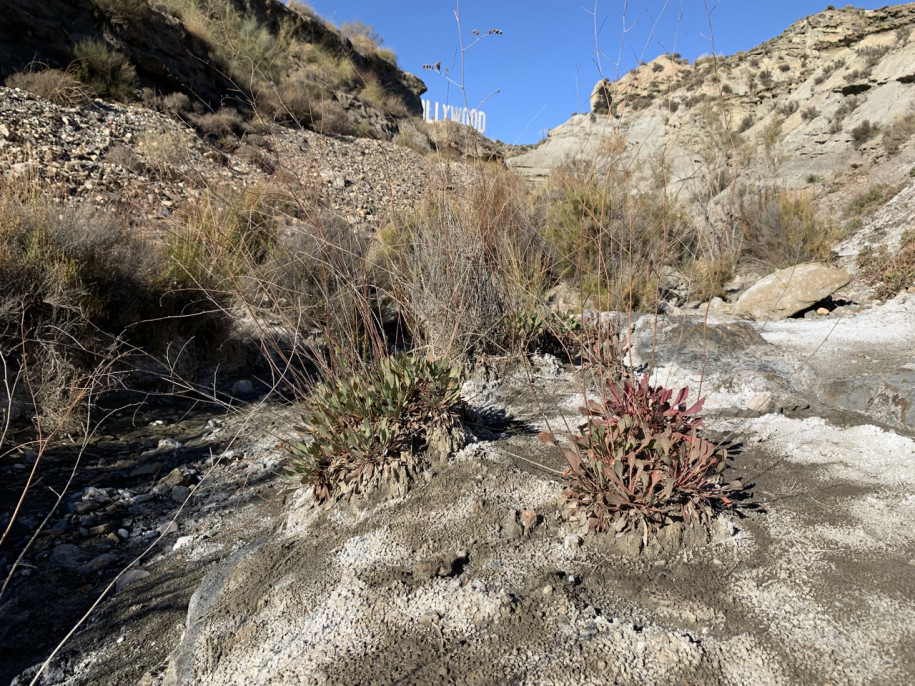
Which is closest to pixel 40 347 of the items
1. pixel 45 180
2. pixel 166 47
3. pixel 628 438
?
pixel 45 180

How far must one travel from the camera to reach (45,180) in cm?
555

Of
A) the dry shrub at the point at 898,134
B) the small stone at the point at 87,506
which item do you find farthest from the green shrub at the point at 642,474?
the dry shrub at the point at 898,134

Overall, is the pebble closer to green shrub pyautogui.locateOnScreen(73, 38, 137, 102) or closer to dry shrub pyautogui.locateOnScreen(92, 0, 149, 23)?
green shrub pyautogui.locateOnScreen(73, 38, 137, 102)

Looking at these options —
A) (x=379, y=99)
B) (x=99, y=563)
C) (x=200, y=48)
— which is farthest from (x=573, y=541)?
(x=379, y=99)

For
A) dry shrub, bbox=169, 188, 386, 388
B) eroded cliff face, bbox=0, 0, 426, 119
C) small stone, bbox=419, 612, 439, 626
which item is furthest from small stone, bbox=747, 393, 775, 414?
eroded cliff face, bbox=0, 0, 426, 119

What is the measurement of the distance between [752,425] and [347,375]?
6.09ft

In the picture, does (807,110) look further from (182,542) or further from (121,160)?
(182,542)

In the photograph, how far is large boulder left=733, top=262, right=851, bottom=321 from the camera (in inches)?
198

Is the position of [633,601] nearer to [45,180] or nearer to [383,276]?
[383,276]

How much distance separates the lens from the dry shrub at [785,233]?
22.5 feet

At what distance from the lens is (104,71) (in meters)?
8.75

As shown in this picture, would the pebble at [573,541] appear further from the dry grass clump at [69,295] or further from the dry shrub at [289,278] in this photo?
the dry grass clump at [69,295]

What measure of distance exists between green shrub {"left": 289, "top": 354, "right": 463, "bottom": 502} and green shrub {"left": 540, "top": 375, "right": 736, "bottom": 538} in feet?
2.15

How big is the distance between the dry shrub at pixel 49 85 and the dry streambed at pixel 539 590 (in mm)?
8040
